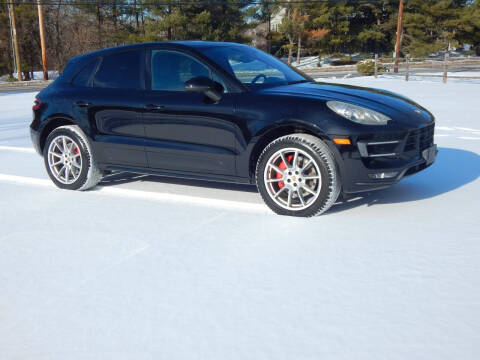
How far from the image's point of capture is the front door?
5.17 meters

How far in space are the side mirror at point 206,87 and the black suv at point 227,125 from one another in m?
0.01

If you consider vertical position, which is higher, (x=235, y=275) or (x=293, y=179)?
(x=293, y=179)

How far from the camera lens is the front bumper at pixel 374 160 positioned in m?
4.65

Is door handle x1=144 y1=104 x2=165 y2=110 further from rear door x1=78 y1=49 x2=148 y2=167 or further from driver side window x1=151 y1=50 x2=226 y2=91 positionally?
driver side window x1=151 y1=50 x2=226 y2=91

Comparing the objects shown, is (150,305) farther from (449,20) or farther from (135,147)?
(449,20)

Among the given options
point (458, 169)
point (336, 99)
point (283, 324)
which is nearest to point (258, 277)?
point (283, 324)

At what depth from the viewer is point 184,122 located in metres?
5.34

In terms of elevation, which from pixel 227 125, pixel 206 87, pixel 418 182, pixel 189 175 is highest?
pixel 206 87

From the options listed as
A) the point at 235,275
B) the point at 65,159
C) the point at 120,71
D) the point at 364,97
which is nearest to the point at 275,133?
the point at 364,97

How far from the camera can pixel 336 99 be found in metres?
4.85

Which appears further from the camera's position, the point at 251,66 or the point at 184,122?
the point at 251,66

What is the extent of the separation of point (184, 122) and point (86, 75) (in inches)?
61.6

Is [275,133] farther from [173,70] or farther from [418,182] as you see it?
[418,182]

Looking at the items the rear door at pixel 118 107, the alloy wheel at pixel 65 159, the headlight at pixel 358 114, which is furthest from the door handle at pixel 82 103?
the headlight at pixel 358 114
